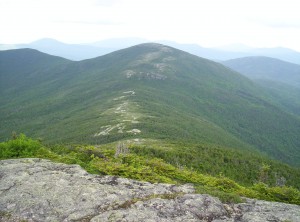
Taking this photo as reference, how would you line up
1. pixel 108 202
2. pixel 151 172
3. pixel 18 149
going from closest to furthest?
pixel 108 202, pixel 151 172, pixel 18 149

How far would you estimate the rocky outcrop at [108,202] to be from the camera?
14523 millimetres

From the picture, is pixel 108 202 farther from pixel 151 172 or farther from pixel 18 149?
pixel 18 149

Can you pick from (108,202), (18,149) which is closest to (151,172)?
(108,202)

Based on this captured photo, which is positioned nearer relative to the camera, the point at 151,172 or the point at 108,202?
the point at 108,202

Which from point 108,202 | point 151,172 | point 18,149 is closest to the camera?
point 108,202

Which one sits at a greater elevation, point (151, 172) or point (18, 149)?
point (18, 149)

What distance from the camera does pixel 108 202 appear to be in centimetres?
1557

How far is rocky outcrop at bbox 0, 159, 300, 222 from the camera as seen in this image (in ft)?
47.6

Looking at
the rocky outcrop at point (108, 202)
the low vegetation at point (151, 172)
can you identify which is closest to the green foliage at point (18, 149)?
the low vegetation at point (151, 172)

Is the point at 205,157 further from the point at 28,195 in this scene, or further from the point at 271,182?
the point at 28,195

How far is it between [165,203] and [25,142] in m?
13.4

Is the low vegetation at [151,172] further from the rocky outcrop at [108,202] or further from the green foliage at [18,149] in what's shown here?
the rocky outcrop at [108,202]

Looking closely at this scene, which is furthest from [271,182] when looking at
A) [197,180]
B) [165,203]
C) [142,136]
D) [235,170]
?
[165,203]

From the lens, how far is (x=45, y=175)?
711 inches
